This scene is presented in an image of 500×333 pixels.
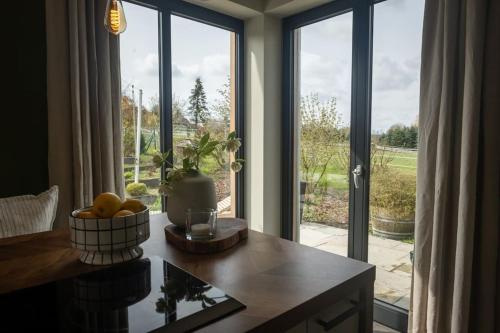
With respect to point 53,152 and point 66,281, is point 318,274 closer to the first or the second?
point 66,281

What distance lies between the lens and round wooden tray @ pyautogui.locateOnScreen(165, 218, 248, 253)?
1.25 meters

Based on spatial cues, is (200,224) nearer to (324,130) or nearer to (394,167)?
(394,167)

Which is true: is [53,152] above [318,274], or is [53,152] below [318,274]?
above

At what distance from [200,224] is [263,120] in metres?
1.91

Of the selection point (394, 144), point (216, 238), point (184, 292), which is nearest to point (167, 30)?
point (394, 144)

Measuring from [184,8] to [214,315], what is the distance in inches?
104

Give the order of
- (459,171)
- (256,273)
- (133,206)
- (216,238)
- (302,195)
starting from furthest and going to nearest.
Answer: (302,195) < (459,171) < (216,238) < (133,206) < (256,273)

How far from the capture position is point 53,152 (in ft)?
6.89

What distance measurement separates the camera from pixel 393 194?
8.14 feet

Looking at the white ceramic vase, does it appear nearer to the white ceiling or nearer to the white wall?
the white wall

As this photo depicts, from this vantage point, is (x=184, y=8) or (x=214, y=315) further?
(x=184, y=8)

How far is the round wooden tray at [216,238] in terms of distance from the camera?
49.1 inches

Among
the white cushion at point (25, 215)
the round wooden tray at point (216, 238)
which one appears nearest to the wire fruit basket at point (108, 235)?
the round wooden tray at point (216, 238)

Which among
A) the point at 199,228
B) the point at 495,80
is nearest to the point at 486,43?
the point at 495,80
